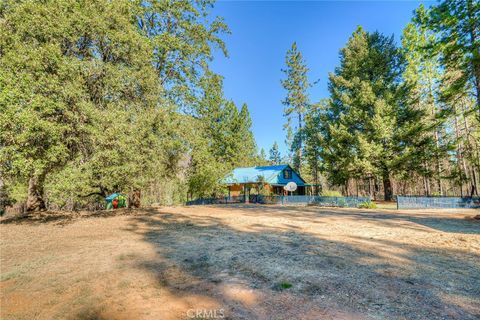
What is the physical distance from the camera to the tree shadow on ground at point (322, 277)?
10.6 ft

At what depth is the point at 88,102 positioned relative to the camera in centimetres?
1100

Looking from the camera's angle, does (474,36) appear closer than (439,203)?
Yes

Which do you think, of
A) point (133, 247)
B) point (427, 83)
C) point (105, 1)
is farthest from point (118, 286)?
point (427, 83)

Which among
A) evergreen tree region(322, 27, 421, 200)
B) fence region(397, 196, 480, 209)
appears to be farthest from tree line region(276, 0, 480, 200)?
fence region(397, 196, 480, 209)

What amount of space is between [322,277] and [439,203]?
19.5 meters

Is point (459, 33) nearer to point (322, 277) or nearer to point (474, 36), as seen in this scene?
point (474, 36)

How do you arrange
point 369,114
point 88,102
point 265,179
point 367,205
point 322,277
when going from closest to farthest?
1. point 322,277
2. point 88,102
3. point 367,205
4. point 369,114
5. point 265,179

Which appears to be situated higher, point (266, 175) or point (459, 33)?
point (459, 33)

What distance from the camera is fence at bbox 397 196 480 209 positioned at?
17.3 meters

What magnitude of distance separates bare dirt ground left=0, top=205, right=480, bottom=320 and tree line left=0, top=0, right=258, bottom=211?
11.4 ft

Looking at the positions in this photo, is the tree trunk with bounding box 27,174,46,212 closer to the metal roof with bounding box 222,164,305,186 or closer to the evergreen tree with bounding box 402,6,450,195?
the metal roof with bounding box 222,164,305,186

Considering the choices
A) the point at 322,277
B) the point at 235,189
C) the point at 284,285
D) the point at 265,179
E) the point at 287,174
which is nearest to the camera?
the point at 284,285

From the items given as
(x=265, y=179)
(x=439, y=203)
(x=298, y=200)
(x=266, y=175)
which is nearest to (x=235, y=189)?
(x=266, y=175)

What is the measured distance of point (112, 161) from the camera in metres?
10.2
